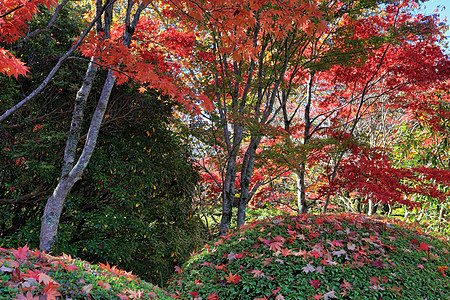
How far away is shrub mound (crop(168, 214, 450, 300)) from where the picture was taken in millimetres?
3375

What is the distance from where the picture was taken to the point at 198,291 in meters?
3.58

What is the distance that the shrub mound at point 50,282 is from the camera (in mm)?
2000

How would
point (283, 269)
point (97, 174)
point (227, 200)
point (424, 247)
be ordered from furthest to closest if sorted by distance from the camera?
point (227, 200), point (97, 174), point (424, 247), point (283, 269)

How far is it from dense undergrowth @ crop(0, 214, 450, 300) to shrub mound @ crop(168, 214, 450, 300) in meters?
0.01

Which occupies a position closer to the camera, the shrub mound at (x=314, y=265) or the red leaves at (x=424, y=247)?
the shrub mound at (x=314, y=265)

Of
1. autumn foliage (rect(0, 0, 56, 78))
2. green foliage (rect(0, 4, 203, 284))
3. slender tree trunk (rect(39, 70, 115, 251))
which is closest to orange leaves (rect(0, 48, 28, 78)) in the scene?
autumn foliage (rect(0, 0, 56, 78))

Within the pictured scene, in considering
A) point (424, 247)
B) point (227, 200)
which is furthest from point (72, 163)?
point (424, 247)

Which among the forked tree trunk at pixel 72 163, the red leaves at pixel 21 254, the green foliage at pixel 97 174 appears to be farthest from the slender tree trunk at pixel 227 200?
the red leaves at pixel 21 254

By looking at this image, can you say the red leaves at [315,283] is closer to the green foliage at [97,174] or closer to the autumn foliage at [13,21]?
the green foliage at [97,174]

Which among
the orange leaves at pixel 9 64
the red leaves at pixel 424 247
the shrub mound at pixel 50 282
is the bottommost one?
the red leaves at pixel 424 247

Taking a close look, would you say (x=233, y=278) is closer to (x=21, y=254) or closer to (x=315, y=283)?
(x=315, y=283)

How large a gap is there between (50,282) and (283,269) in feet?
8.47

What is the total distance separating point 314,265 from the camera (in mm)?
3668

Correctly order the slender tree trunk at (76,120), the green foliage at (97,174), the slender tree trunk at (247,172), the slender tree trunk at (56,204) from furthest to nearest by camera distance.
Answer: the slender tree trunk at (247,172)
the green foliage at (97,174)
the slender tree trunk at (76,120)
the slender tree trunk at (56,204)
